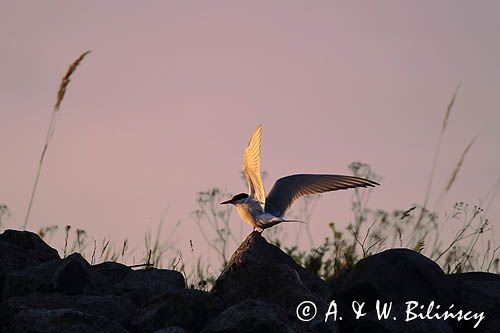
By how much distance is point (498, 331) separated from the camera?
6586mm

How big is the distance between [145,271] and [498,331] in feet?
7.75

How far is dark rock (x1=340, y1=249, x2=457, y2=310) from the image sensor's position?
6.80 metres

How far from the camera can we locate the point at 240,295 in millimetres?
6242

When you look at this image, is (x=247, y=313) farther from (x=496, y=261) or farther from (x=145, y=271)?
(x=496, y=261)

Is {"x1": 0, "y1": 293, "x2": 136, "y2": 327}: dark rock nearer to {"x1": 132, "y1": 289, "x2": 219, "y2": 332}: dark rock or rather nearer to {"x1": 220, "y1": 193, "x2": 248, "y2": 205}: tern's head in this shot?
{"x1": 132, "y1": 289, "x2": 219, "y2": 332}: dark rock

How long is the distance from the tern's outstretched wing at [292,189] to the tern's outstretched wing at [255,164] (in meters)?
0.25

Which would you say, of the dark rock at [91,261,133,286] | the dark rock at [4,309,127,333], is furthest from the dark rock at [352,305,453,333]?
the dark rock at [91,261,133,286]

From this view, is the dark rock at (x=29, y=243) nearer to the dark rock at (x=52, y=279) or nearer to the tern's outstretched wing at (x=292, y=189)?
the dark rock at (x=52, y=279)

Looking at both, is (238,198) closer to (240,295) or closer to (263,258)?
(263,258)

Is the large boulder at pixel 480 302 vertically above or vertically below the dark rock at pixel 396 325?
above

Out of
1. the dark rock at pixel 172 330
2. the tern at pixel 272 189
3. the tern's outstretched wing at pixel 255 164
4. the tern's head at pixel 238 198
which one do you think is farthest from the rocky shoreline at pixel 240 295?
the tern's head at pixel 238 198

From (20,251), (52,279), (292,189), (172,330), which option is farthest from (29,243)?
(292,189)

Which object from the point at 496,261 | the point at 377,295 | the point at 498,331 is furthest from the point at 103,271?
the point at 496,261

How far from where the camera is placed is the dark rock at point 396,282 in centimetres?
680
